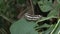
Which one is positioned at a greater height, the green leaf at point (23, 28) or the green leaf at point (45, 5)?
the green leaf at point (45, 5)

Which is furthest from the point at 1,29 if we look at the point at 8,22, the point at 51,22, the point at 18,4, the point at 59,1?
the point at 59,1

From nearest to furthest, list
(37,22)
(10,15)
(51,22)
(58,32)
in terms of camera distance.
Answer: (58,32), (37,22), (51,22), (10,15)

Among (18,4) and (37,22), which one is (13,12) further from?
(37,22)

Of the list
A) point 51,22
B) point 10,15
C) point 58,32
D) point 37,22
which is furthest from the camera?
point 10,15

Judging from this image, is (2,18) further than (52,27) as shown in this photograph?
Yes

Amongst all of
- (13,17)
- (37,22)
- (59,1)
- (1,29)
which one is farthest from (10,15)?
(59,1)

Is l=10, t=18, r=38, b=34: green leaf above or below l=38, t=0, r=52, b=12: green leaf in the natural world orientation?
below

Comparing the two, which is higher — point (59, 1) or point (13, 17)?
point (59, 1)
